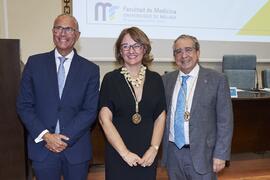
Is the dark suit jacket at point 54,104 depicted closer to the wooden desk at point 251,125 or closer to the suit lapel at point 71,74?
the suit lapel at point 71,74

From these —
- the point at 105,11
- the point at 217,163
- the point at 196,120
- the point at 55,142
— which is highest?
the point at 105,11

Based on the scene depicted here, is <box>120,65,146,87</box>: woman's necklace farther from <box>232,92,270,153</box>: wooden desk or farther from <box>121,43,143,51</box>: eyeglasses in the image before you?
<box>232,92,270,153</box>: wooden desk

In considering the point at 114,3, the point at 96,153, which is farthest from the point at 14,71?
the point at 114,3

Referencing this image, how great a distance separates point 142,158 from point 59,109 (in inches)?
22.1

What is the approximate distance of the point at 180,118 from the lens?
6.41 ft

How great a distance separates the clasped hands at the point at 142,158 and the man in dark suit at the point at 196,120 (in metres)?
0.18

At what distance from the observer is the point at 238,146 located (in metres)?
3.52

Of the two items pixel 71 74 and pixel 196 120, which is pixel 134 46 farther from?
pixel 196 120

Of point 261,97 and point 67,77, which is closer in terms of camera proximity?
point 67,77

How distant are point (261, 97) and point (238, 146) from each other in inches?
23.3

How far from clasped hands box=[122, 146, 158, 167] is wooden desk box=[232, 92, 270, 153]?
1.84 m

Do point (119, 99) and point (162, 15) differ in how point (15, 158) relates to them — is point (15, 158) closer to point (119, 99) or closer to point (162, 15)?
point (119, 99)

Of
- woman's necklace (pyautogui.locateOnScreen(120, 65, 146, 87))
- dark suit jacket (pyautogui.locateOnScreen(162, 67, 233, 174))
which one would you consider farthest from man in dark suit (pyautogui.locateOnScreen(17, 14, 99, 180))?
dark suit jacket (pyautogui.locateOnScreen(162, 67, 233, 174))

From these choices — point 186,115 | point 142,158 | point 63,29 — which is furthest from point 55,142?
point 186,115
